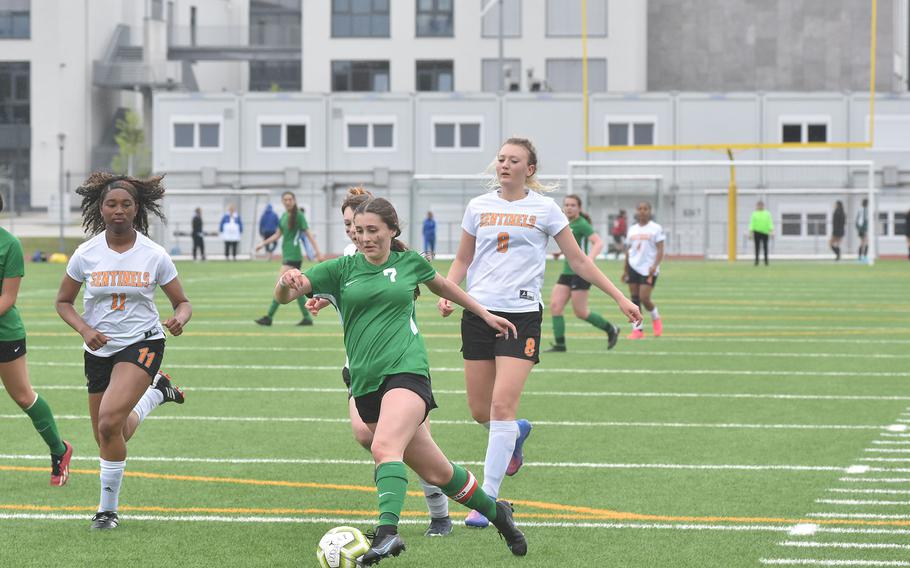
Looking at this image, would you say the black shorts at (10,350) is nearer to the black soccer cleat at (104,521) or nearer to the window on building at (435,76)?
the black soccer cleat at (104,521)

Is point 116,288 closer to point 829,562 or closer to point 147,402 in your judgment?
point 147,402

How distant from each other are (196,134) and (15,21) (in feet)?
80.6

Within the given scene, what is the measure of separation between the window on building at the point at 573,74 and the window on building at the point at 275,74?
57.9 ft

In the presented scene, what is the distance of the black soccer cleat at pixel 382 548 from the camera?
580cm

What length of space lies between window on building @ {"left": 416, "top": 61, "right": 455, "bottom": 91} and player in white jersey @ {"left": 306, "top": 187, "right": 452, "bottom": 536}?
59470 millimetres

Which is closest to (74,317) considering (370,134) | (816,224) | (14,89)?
(816,224)

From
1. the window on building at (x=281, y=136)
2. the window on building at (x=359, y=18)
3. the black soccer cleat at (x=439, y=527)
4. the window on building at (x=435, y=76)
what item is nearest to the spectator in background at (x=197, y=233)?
the window on building at (x=281, y=136)

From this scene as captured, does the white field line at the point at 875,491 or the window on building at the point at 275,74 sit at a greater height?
the window on building at the point at 275,74

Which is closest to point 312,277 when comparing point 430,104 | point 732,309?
point 732,309

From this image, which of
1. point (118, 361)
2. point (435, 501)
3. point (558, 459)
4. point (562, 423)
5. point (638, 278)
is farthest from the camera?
point (638, 278)

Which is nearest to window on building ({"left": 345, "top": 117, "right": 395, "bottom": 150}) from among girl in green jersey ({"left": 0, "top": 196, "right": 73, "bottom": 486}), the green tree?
the green tree

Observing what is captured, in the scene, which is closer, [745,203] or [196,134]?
[745,203]

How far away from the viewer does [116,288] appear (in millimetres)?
7508

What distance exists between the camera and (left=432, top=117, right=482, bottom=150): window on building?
177 ft
